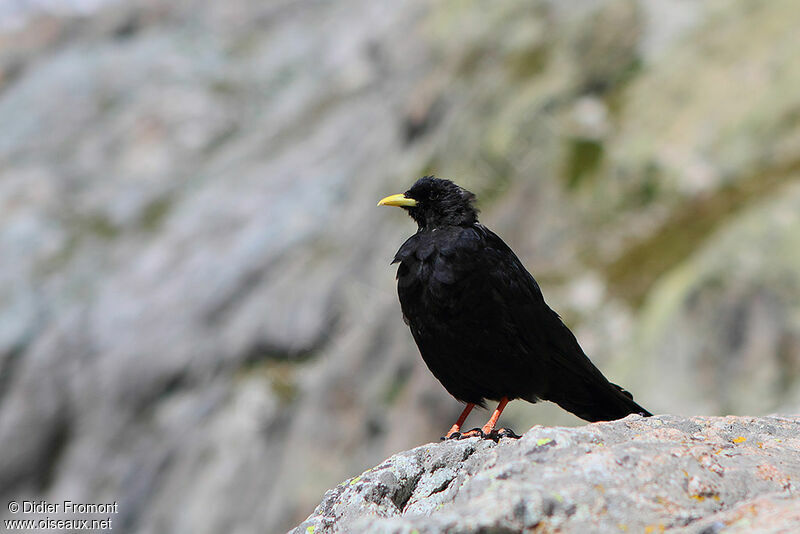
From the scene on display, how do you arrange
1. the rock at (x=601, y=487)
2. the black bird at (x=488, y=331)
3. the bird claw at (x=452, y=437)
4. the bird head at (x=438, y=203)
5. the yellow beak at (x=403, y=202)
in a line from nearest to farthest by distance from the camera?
the rock at (x=601, y=487)
the bird claw at (x=452, y=437)
the black bird at (x=488, y=331)
the bird head at (x=438, y=203)
the yellow beak at (x=403, y=202)

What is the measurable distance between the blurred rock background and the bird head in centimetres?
867

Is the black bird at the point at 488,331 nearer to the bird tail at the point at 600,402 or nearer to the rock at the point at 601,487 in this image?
the bird tail at the point at 600,402

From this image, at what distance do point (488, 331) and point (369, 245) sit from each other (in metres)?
20.9

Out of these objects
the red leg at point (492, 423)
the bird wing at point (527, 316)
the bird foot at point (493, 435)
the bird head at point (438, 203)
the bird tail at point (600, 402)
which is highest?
the bird head at point (438, 203)

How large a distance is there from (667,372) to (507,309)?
9.58 metres

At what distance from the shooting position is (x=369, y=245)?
2808cm

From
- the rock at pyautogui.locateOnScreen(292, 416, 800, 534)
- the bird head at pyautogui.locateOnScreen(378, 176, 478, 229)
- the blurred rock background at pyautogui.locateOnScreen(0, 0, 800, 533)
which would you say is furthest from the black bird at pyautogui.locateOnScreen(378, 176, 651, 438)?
the blurred rock background at pyautogui.locateOnScreen(0, 0, 800, 533)

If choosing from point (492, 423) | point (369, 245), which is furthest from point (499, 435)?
point (369, 245)

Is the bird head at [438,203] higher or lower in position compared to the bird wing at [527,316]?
higher

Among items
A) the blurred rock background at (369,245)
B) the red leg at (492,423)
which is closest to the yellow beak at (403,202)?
the red leg at (492,423)

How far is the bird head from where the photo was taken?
27.2 ft

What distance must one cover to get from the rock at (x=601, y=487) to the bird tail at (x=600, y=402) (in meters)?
1.55

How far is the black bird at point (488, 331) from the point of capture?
7297 mm

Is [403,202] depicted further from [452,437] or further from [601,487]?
[601,487]
